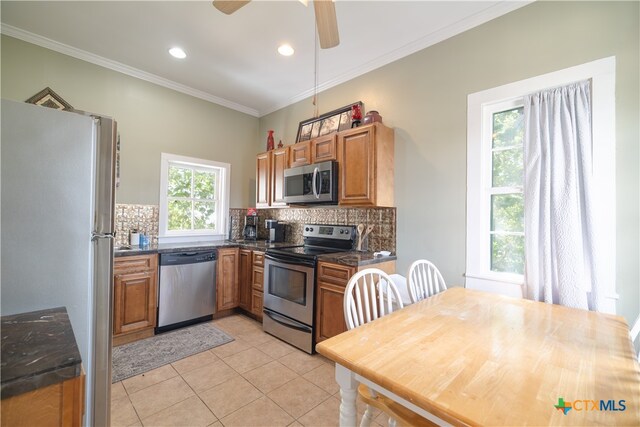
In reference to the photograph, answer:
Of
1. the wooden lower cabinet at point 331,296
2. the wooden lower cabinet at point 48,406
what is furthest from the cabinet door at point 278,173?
the wooden lower cabinet at point 48,406

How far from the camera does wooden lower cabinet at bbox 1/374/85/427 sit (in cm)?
64

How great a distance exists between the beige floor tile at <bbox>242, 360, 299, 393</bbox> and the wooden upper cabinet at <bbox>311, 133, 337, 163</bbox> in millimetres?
2043

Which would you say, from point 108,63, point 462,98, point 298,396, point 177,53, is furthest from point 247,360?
point 108,63

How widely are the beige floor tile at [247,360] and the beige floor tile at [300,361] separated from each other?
0.50ft

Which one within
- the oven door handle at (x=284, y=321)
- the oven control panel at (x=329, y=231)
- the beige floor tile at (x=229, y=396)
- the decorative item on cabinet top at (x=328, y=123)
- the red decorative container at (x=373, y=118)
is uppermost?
the decorative item on cabinet top at (x=328, y=123)

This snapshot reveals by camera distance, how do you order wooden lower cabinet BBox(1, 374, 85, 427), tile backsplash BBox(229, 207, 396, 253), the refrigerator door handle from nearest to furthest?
1. wooden lower cabinet BBox(1, 374, 85, 427)
2. the refrigerator door handle
3. tile backsplash BBox(229, 207, 396, 253)

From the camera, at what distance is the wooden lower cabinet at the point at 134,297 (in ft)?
8.64

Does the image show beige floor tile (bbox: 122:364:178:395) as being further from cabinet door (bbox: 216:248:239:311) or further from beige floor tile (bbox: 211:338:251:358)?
cabinet door (bbox: 216:248:239:311)

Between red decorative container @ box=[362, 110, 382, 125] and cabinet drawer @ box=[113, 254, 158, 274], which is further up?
red decorative container @ box=[362, 110, 382, 125]

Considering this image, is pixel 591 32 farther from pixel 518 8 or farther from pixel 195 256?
pixel 195 256

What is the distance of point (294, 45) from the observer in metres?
2.67

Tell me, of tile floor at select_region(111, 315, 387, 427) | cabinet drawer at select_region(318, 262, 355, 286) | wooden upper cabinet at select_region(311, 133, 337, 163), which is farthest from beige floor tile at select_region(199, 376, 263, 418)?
wooden upper cabinet at select_region(311, 133, 337, 163)

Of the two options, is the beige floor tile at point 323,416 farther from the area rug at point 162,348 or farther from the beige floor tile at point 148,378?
the area rug at point 162,348

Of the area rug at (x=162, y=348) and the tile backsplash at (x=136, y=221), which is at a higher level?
the tile backsplash at (x=136, y=221)
